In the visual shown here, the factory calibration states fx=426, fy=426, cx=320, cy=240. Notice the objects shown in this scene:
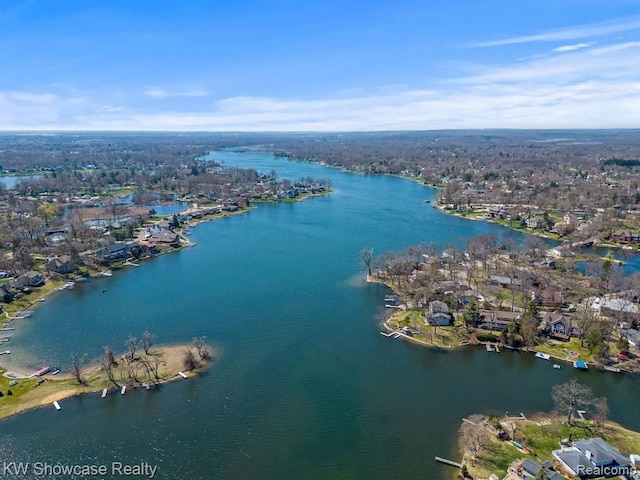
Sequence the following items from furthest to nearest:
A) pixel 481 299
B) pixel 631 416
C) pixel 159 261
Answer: pixel 159 261
pixel 481 299
pixel 631 416

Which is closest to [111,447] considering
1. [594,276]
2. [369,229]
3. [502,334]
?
[502,334]

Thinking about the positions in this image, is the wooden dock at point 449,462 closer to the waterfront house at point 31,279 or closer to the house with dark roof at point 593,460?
the house with dark roof at point 593,460

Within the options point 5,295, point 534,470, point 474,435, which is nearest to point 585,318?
point 474,435

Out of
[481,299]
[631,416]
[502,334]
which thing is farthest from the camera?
[481,299]

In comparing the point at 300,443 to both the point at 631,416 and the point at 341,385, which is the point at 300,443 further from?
the point at 631,416

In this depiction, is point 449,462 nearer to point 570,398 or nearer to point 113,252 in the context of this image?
point 570,398
